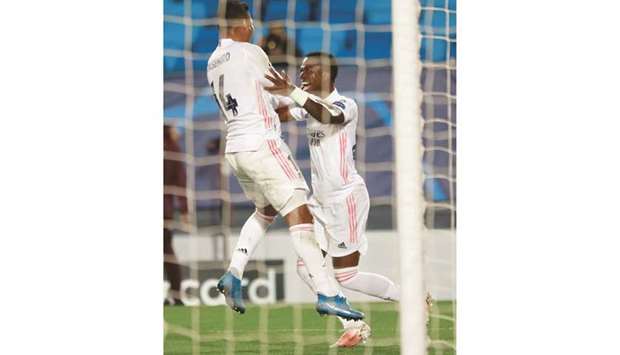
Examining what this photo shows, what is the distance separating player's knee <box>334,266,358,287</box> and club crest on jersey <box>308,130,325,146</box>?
0.50m

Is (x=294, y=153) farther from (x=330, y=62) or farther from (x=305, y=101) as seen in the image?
(x=305, y=101)

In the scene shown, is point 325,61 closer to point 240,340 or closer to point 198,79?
point 240,340

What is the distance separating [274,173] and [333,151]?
415 millimetres

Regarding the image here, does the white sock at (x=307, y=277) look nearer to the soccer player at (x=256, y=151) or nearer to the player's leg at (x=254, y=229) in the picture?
the soccer player at (x=256, y=151)

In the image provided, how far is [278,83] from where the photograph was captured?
4.05 metres

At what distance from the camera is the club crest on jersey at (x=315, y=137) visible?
434 centimetres

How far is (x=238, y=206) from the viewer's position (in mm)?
6113

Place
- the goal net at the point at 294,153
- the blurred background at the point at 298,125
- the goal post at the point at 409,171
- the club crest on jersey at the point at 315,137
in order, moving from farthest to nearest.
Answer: the blurred background at the point at 298,125, the goal net at the point at 294,153, the club crest on jersey at the point at 315,137, the goal post at the point at 409,171

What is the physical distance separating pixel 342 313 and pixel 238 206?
218cm

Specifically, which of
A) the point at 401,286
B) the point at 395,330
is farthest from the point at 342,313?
the point at 401,286

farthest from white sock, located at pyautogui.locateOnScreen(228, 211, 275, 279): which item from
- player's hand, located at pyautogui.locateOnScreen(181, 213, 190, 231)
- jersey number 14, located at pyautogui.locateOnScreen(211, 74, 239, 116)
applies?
player's hand, located at pyautogui.locateOnScreen(181, 213, 190, 231)

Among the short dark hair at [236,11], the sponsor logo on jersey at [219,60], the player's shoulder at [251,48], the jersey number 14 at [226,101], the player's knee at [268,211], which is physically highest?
the short dark hair at [236,11]

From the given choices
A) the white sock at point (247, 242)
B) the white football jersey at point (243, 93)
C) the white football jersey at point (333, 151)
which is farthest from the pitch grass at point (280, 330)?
the white football jersey at point (243, 93)

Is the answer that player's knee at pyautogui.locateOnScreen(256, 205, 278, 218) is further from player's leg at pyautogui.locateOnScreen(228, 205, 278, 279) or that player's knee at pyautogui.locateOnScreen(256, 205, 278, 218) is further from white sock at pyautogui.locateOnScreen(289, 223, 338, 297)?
white sock at pyautogui.locateOnScreen(289, 223, 338, 297)
